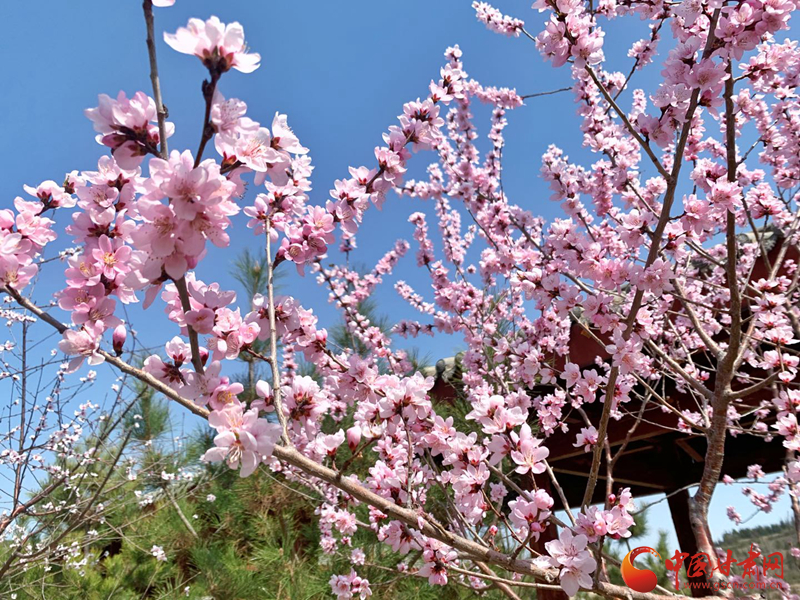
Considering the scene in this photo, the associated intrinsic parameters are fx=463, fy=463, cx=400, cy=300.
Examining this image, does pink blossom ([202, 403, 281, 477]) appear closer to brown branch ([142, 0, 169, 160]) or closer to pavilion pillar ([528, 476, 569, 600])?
brown branch ([142, 0, 169, 160])

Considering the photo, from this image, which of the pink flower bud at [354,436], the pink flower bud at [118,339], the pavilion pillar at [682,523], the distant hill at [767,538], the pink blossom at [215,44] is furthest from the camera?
the pavilion pillar at [682,523]

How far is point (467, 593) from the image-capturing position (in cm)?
405

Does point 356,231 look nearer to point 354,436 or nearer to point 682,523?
point 354,436

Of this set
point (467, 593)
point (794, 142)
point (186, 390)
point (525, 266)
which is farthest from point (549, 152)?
point (467, 593)

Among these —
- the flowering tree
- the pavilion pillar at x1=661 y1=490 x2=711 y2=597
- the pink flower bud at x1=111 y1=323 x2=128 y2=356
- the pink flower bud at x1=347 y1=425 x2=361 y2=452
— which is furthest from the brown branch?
the pavilion pillar at x1=661 y1=490 x2=711 y2=597

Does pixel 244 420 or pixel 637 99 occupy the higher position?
pixel 637 99

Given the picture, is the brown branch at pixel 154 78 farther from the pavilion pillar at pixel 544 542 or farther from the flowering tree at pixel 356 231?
the pavilion pillar at pixel 544 542

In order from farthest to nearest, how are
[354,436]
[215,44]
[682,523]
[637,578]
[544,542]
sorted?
[682,523]
[544,542]
[637,578]
[354,436]
[215,44]

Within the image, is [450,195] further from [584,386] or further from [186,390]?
[186,390]

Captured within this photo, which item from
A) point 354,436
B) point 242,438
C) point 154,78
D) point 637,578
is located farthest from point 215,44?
point 637,578

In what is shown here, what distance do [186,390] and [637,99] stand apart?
357 cm

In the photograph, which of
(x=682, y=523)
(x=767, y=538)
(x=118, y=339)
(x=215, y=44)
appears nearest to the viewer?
(x=215, y=44)

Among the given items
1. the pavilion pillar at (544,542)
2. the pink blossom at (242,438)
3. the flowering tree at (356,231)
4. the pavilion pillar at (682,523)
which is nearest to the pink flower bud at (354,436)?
the flowering tree at (356,231)

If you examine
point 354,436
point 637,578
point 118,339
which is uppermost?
point 118,339
